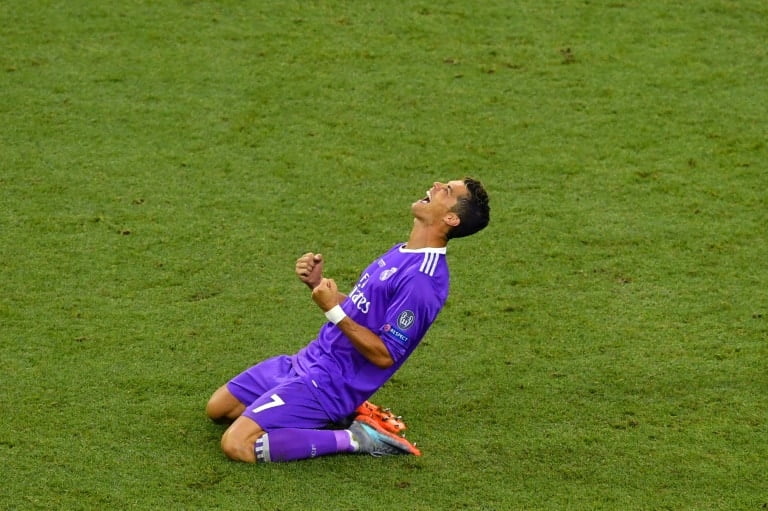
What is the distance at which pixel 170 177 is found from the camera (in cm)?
864

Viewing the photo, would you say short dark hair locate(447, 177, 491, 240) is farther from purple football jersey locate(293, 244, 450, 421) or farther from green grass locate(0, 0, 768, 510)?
green grass locate(0, 0, 768, 510)

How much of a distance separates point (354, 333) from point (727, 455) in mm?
1899

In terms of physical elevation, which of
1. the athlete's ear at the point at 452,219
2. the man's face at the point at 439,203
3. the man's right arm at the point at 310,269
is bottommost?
the man's right arm at the point at 310,269

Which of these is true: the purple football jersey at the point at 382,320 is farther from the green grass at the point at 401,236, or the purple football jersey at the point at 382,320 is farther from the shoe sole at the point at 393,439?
the green grass at the point at 401,236

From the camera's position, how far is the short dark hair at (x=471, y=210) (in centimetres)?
597

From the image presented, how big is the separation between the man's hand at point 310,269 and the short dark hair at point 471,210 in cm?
67

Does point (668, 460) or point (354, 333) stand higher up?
point (354, 333)

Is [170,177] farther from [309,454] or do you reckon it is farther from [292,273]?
[309,454]

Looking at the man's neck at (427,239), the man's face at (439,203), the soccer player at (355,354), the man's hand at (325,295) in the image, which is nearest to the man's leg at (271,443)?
the soccer player at (355,354)

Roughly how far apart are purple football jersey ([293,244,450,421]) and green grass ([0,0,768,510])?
388 mm

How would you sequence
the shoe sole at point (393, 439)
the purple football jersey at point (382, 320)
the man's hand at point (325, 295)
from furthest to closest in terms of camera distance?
1. the shoe sole at point (393, 439)
2. the purple football jersey at point (382, 320)
3. the man's hand at point (325, 295)

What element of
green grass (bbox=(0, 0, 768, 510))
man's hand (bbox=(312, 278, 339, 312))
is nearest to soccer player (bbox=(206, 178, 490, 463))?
man's hand (bbox=(312, 278, 339, 312))

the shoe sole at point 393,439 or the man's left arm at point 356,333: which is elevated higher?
the man's left arm at point 356,333

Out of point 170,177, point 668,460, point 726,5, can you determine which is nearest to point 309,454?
point 668,460
